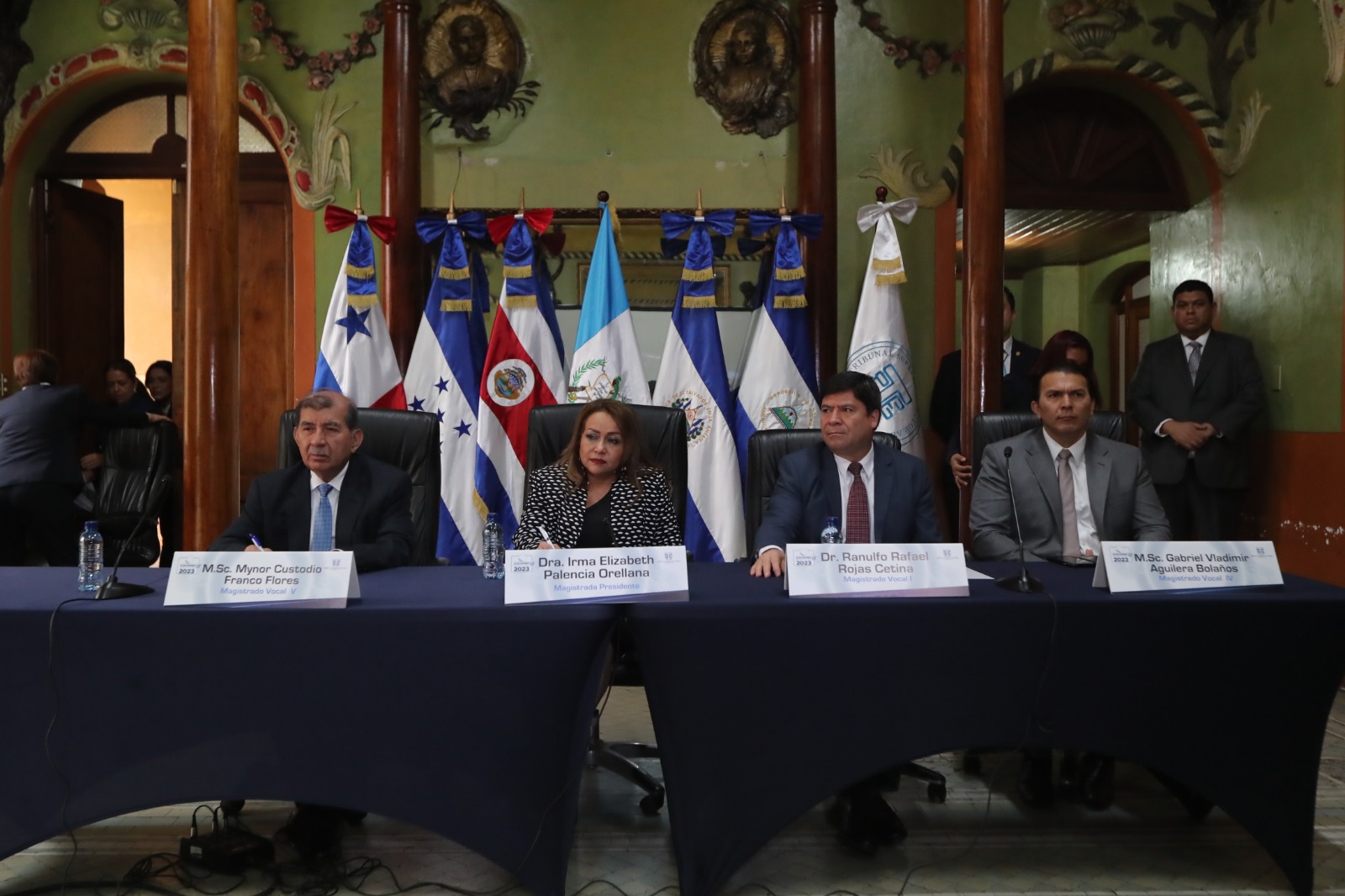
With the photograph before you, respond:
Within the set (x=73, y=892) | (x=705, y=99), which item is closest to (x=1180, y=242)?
(x=705, y=99)

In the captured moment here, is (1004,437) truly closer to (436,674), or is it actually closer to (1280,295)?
(436,674)

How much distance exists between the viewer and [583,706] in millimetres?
2010

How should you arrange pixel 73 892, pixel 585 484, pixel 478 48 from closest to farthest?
pixel 73 892, pixel 585 484, pixel 478 48

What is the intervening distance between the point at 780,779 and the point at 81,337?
513 cm

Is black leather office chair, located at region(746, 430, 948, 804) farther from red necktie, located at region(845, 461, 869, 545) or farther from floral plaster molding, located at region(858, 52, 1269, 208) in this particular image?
floral plaster molding, located at region(858, 52, 1269, 208)

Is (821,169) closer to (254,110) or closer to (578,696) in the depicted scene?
(254,110)

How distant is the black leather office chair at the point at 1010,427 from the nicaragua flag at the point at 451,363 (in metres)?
2.30

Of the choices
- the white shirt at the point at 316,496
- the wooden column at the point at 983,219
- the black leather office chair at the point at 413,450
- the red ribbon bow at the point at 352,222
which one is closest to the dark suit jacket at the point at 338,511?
the white shirt at the point at 316,496

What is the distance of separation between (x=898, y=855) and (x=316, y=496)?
167 centimetres

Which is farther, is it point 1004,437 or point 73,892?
point 1004,437

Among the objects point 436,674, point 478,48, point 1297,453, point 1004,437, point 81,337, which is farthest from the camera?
point 81,337

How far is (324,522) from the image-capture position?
2.74 meters

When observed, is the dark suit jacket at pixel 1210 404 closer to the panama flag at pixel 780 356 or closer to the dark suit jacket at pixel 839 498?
the panama flag at pixel 780 356

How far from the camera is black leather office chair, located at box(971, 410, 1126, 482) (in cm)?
316
